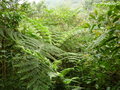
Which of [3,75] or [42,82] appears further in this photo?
[3,75]

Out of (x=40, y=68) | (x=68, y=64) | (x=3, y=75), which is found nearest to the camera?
(x=40, y=68)

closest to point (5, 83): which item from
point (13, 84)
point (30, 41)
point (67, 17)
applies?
point (13, 84)

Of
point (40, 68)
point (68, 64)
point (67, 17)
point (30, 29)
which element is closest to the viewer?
point (40, 68)

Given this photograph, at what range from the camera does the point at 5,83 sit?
123 centimetres

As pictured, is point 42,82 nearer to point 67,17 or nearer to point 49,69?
point 49,69

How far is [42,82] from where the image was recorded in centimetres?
110

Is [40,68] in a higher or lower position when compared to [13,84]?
higher

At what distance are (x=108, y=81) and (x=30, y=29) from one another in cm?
100

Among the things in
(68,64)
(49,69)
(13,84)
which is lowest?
(13,84)

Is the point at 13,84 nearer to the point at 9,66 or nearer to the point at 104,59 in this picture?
the point at 9,66

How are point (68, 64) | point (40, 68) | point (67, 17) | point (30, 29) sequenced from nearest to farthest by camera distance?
point (40, 68)
point (30, 29)
point (68, 64)
point (67, 17)

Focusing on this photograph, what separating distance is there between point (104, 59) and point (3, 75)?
0.90m

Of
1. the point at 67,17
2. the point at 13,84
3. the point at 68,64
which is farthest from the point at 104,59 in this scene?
the point at 67,17

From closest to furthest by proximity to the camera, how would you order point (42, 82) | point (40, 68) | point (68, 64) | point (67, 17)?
point (42, 82) < point (40, 68) < point (68, 64) < point (67, 17)
